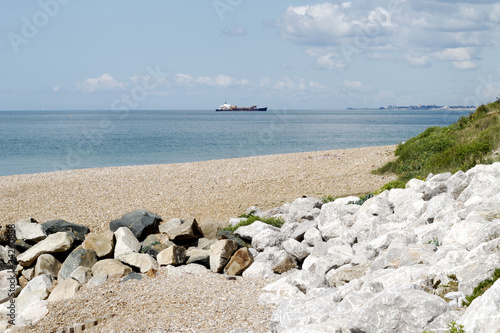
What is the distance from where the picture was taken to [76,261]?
1052 centimetres

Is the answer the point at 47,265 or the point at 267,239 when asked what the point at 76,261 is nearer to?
the point at 47,265

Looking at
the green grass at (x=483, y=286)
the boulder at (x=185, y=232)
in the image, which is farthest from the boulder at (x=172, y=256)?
the green grass at (x=483, y=286)

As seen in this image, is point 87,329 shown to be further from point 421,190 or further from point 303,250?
point 421,190

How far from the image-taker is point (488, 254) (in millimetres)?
5949

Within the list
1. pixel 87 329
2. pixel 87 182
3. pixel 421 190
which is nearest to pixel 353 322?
→ pixel 87 329

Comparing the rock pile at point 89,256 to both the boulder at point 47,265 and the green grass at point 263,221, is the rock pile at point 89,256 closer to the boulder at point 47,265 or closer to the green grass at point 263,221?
the boulder at point 47,265

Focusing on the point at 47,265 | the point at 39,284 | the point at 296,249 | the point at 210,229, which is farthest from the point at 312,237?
the point at 47,265

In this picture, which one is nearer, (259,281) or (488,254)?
(488,254)

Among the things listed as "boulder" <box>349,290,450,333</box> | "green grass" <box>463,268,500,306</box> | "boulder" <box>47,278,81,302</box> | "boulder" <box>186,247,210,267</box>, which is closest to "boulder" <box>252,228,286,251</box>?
"boulder" <box>186,247,210,267</box>

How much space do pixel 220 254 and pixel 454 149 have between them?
894 centimetres

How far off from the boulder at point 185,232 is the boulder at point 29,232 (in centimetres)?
→ 344

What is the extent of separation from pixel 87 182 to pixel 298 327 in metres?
16.2

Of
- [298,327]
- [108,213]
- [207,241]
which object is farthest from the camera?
[108,213]

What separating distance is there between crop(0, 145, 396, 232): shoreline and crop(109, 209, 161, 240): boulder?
124 cm
